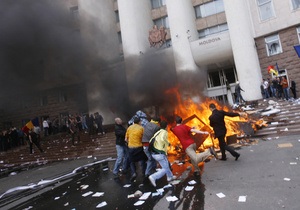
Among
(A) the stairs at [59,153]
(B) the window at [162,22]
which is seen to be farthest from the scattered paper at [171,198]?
(B) the window at [162,22]

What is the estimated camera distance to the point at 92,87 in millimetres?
15359

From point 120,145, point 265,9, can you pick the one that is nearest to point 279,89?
point 265,9

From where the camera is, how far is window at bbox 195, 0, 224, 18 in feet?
76.6

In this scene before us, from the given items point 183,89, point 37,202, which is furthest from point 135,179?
point 183,89

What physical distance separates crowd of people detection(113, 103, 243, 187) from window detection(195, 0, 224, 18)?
19495 mm

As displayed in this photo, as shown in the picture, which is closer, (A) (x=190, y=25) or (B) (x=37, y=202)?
(B) (x=37, y=202)

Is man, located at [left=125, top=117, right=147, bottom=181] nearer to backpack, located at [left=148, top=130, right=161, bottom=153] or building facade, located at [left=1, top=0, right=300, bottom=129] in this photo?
backpack, located at [left=148, top=130, right=161, bottom=153]

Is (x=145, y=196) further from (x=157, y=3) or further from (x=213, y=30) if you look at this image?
(x=157, y=3)

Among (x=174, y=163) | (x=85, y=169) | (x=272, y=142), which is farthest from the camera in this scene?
(x=85, y=169)

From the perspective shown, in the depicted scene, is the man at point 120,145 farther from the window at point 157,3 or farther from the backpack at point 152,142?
the window at point 157,3

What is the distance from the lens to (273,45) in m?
19.2

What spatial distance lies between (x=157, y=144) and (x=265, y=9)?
18.1 meters

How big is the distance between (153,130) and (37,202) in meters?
3.10

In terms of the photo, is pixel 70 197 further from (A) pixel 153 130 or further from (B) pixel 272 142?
(B) pixel 272 142
